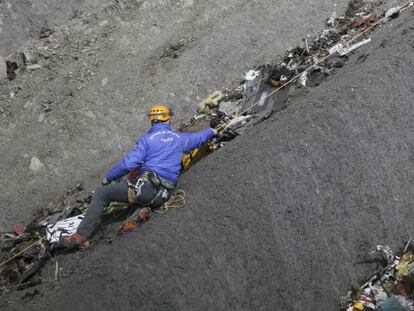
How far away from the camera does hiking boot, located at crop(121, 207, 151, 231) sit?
9.23 meters

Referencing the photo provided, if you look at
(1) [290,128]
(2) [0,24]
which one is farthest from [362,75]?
(2) [0,24]

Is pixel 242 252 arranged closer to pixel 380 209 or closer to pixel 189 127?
pixel 380 209

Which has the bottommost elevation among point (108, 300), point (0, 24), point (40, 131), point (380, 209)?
point (380, 209)

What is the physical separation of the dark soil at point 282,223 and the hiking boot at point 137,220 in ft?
0.82

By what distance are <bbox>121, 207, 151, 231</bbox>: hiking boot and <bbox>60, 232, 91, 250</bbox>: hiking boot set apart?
68 centimetres

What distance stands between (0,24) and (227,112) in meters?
7.75

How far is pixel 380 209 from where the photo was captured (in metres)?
8.79

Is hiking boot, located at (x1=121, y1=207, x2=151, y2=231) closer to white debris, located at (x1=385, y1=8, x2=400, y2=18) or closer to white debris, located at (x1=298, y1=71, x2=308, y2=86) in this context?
white debris, located at (x1=298, y1=71, x2=308, y2=86)

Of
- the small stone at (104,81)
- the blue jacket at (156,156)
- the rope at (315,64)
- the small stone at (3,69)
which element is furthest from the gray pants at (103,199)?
the small stone at (3,69)

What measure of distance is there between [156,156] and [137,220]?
116 cm

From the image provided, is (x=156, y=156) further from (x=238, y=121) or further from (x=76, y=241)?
(x=238, y=121)

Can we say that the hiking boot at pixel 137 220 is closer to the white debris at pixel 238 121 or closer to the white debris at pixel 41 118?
the white debris at pixel 238 121

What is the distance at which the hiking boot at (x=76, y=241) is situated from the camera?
9.44 metres

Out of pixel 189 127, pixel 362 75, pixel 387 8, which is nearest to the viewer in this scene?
pixel 362 75
